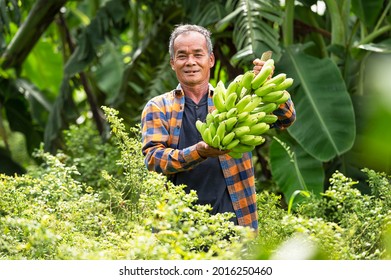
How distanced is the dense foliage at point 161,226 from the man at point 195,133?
0.28ft

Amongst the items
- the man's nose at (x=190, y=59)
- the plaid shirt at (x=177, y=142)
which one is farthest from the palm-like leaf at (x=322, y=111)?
the man's nose at (x=190, y=59)

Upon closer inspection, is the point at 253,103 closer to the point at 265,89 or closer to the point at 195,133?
the point at 265,89

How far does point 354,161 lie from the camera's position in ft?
21.5

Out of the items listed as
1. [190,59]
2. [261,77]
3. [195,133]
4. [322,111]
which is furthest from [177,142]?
[322,111]

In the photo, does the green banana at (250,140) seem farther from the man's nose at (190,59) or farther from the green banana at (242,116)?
the man's nose at (190,59)

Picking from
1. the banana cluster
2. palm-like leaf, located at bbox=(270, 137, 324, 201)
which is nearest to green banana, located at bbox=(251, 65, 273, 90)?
the banana cluster

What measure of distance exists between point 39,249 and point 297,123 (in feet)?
9.33

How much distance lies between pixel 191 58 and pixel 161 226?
0.93 meters

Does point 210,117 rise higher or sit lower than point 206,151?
higher

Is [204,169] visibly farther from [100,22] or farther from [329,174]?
[100,22]

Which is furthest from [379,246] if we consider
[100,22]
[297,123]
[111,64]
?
[111,64]

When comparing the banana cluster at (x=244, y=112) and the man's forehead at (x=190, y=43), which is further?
the man's forehead at (x=190, y=43)

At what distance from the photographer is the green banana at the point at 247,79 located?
3.88 metres

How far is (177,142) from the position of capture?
4055mm
